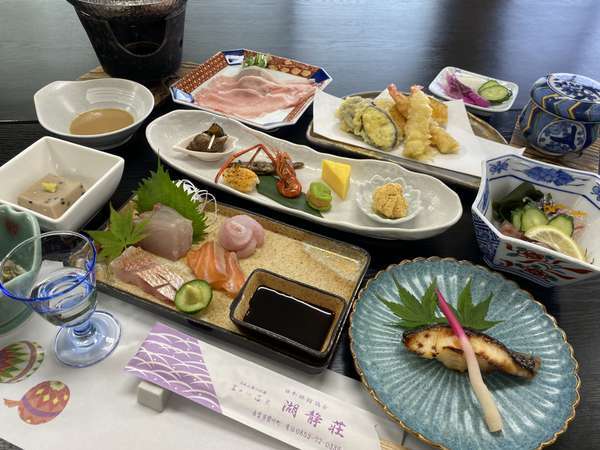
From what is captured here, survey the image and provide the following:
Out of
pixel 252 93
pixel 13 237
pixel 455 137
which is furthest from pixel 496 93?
pixel 13 237

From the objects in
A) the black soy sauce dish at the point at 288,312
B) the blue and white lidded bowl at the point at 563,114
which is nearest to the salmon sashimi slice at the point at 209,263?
the black soy sauce dish at the point at 288,312

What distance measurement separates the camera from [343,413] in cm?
105

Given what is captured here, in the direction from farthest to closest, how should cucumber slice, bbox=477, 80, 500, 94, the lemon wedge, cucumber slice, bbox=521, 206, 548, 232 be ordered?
cucumber slice, bbox=477, 80, 500, 94, cucumber slice, bbox=521, 206, 548, 232, the lemon wedge

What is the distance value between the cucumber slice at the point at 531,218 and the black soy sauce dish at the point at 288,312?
0.78m

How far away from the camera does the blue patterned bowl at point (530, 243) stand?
1.29 meters

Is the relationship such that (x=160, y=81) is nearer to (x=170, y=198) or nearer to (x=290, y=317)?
(x=170, y=198)

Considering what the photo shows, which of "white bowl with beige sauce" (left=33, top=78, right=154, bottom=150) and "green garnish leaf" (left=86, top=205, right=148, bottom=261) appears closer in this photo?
"green garnish leaf" (left=86, top=205, right=148, bottom=261)

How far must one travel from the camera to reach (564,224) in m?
1.51

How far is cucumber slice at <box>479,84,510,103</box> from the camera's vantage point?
7.63 ft

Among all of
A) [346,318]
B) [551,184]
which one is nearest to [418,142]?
[551,184]

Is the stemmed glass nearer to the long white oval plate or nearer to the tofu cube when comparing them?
the tofu cube

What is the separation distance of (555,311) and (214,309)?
3.75ft

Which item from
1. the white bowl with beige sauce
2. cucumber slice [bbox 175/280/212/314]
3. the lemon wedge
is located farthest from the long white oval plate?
cucumber slice [bbox 175/280/212/314]

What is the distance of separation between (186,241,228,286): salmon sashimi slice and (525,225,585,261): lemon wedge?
1.07 meters
